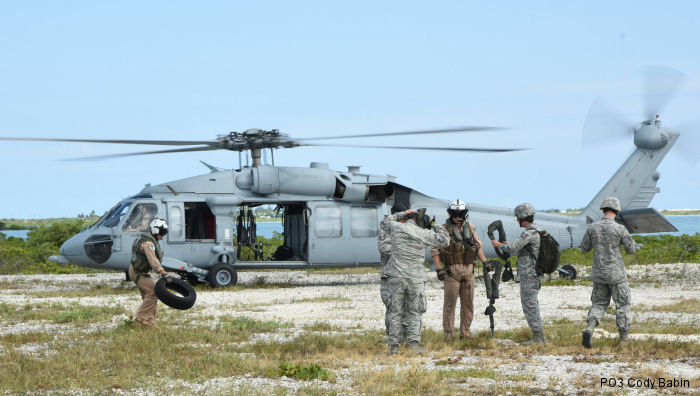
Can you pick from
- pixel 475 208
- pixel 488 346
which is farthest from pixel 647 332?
pixel 475 208

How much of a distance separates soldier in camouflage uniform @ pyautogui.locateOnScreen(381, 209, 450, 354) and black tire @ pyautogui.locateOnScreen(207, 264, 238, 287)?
9538 mm

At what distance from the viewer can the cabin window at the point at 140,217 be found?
17.3 meters

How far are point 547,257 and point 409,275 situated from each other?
1.80 metres

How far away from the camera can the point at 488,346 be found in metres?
9.39

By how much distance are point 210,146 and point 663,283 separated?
1215 cm

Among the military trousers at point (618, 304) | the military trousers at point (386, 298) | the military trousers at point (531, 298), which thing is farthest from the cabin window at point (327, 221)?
the military trousers at point (618, 304)

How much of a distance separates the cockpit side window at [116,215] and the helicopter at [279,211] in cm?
3

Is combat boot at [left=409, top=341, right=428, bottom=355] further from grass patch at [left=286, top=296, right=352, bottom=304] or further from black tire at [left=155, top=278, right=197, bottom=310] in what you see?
grass patch at [left=286, top=296, right=352, bottom=304]

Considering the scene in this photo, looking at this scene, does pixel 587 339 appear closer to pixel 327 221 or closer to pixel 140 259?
pixel 140 259

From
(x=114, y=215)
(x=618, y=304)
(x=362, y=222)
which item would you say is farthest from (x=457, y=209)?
(x=114, y=215)

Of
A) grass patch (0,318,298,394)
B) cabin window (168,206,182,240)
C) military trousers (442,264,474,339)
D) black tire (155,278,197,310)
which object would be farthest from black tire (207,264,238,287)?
military trousers (442,264,474,339)

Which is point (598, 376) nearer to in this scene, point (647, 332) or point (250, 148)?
point (647, 332)

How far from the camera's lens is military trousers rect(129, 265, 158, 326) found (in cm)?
1080

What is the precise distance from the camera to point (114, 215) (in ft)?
57.7
